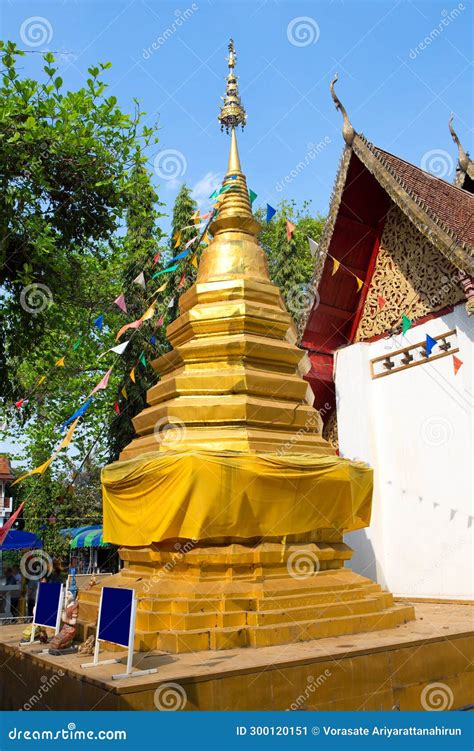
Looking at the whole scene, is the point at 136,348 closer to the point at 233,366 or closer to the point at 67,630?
the point at 233,366

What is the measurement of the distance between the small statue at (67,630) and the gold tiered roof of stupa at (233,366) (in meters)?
2.24

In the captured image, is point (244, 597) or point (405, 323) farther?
point (405, 323)

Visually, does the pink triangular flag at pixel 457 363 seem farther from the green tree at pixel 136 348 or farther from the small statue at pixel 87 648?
the green tree at pixel 136 348

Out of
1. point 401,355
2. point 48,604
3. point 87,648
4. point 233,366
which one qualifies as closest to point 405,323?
point 401,355

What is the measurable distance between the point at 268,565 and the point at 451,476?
4.51m

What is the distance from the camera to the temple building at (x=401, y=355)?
10.2 metres

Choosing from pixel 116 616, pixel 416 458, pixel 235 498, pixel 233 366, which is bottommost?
pixel 116 616

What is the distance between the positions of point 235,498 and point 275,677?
214 centimetres

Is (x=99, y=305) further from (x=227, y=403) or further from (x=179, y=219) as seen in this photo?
(x=227, y=403)

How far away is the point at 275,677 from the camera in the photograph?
527 centimetres

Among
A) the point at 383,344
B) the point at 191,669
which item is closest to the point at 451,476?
the point at 383,344

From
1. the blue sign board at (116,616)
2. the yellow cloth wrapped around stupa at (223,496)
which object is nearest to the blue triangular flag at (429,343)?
the yellow cloth wrapped around stupa at (223,496)

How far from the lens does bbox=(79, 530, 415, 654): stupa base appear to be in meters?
6.27

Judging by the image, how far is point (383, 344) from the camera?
12.0 meters
